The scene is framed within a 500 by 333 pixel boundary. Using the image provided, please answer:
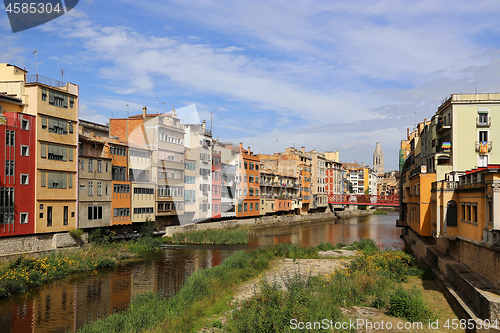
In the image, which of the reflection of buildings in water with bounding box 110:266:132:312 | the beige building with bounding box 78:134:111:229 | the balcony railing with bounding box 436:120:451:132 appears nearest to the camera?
the reflection of buildings in water with bounding box 110:266:132:312

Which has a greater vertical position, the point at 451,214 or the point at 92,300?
the point at 451,214

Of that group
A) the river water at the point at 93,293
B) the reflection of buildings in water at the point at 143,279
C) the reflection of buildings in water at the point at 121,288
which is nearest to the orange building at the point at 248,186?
the river water at the point at 93,293

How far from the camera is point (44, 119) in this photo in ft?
111

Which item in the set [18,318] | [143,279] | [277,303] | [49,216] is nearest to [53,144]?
[49,216]

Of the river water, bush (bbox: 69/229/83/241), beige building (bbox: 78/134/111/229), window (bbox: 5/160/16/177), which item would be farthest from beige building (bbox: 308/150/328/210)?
window (bbox: 5/160/16/177)

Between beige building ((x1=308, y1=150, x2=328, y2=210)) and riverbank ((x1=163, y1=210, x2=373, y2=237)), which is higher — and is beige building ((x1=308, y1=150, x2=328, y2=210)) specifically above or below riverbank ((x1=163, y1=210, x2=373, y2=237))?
above

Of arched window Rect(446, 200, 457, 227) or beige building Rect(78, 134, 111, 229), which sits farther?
beige building Rect(78, 134, 111, 229)

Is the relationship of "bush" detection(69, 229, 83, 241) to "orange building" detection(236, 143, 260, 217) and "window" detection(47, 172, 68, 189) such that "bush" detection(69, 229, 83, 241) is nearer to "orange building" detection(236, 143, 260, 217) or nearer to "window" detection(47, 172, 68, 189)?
"window" detection(47, 172, 68, 189)

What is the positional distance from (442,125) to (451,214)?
1467 cm

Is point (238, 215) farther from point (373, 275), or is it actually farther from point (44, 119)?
point (373, 275)

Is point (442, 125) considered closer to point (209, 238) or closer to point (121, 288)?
point (209, 238)

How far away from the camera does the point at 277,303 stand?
60.1 feet

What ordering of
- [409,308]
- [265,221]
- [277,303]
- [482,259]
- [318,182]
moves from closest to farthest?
[409,308], [277,303], [482,259], [265,221], [318,182]

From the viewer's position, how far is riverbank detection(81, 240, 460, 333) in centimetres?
1680
